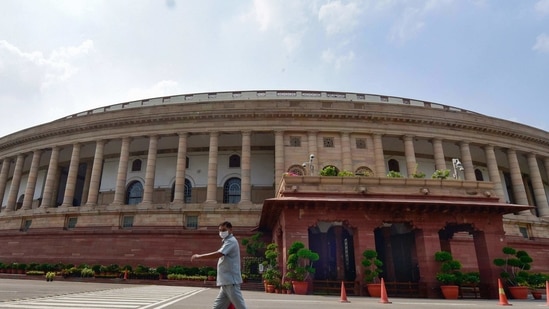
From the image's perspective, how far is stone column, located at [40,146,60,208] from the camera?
36219 mm

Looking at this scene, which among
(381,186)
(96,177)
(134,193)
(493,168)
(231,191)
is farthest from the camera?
(134,193)

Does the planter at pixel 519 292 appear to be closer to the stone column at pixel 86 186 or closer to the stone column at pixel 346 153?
the stone column at pixel 346 153

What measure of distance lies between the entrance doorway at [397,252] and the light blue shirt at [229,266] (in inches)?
632

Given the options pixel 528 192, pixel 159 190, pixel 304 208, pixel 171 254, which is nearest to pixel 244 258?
pixel 171 254

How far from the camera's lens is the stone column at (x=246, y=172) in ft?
103

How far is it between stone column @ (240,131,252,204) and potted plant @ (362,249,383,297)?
633 inches

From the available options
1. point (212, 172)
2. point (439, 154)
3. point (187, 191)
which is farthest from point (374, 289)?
point (187, 191)

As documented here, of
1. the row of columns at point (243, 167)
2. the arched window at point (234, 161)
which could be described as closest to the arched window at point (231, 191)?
the arched window at point (234, 161)

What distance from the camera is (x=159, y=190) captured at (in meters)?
37.0

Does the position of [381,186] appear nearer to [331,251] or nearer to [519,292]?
[331,251]

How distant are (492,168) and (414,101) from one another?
1094cm

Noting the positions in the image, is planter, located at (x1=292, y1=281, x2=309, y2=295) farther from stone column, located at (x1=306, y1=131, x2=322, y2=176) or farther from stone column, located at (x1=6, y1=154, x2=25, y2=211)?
stone column, located at (x1=6, y1=154, x2=25, y2=211)

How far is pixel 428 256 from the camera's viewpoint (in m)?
16.8

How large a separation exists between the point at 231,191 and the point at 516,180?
29680 mm
